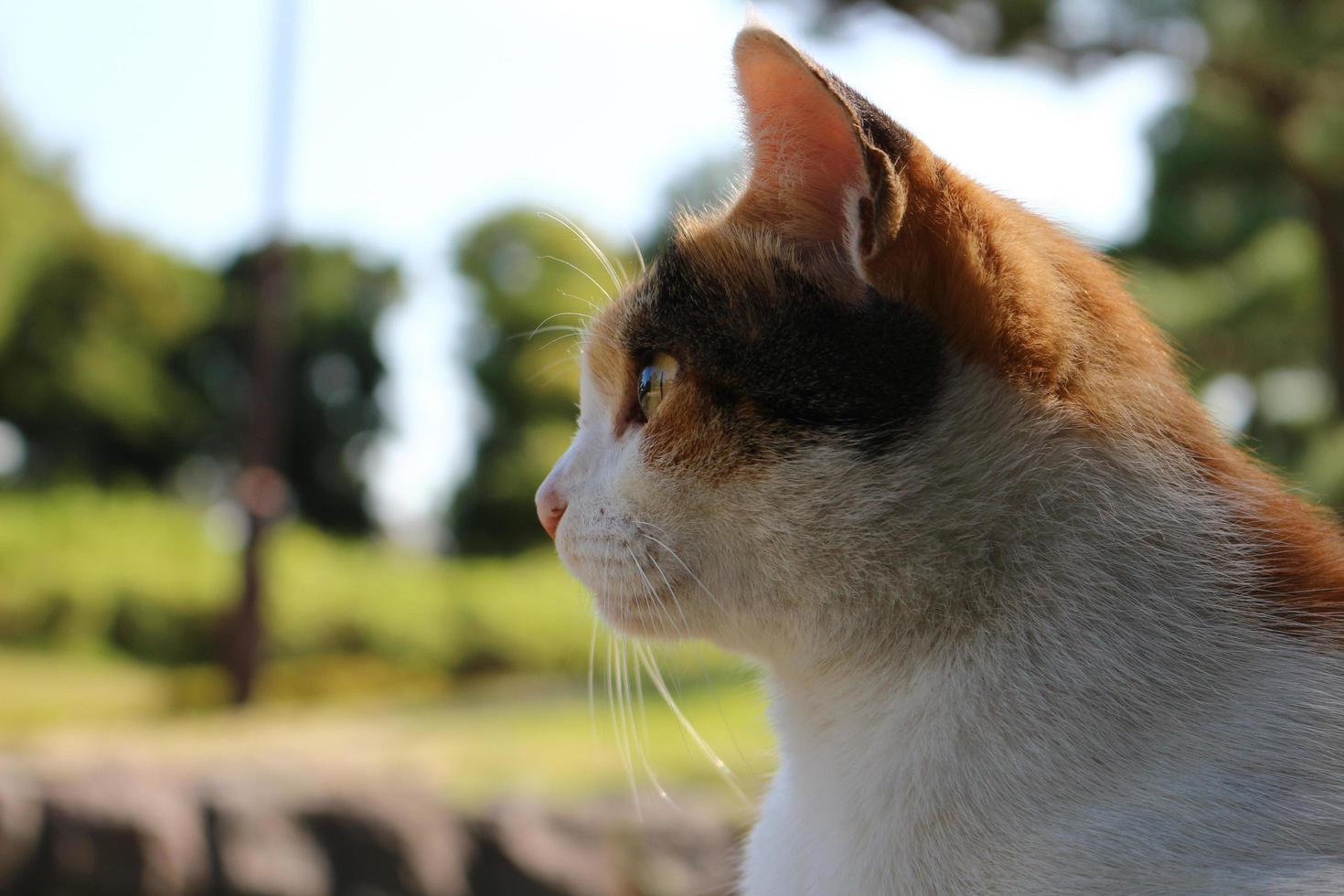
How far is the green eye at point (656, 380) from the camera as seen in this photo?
990 mm

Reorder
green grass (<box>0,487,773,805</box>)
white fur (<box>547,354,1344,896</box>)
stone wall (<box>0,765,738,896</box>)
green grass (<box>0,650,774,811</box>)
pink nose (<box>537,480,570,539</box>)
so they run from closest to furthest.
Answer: white fur (<box>547,354,1344,896</box>)
pink nose (<box>537,480,570,539</box>)
stone wall (<box>0,765,738,896</box>)
green grass (<box>0,650,774,811</box>)
green grass (<box>0,487,773,805</box>)

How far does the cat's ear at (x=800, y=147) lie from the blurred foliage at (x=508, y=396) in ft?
13.8

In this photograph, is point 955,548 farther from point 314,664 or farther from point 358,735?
point 314,664

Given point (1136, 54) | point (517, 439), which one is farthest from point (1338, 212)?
point (517, 439)

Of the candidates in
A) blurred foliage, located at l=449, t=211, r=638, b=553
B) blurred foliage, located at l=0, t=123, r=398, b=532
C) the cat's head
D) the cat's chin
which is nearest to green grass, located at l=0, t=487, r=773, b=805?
blurred foliage, located at l=449, t=211, r=638, b=553

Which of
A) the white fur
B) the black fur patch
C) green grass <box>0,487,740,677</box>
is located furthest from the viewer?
green grass <box>0,487,740,677</box>

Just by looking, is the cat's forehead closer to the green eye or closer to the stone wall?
the green eye

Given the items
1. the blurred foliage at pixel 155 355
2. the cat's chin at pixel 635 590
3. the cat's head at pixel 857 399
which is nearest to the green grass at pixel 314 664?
the blurred foliage at pixel 155 355

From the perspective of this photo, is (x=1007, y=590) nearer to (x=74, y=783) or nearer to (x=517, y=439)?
(x=74, y=783)

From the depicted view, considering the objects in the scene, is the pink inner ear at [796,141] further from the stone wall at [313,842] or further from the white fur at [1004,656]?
the stone wall at [313,842]

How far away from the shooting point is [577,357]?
117cm

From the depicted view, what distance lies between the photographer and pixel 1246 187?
4621mm

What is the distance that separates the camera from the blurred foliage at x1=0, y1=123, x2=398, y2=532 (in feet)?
15.3

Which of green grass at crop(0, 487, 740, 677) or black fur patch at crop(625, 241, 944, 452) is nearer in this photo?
black fur patch at crop(625, 241, 944, 452)
